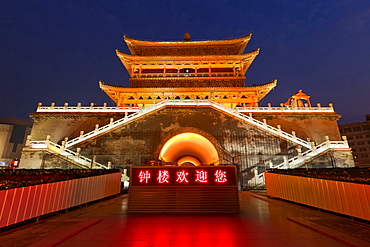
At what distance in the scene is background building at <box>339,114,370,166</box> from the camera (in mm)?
48969

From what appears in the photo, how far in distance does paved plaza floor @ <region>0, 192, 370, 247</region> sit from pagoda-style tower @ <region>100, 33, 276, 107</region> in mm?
18512

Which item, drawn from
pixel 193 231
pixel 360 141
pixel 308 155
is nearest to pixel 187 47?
pixel 308 155

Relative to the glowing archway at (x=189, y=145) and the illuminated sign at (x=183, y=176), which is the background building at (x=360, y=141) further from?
the illuminated sign at (x=183, y=176)

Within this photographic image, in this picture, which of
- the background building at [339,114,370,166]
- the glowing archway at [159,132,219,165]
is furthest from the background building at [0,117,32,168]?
the background building at [339,114,370,166]

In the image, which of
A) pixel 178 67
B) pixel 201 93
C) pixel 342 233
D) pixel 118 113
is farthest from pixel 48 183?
pixel 178 67

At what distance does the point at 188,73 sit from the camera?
25453 millimetres

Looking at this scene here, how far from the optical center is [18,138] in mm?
33906

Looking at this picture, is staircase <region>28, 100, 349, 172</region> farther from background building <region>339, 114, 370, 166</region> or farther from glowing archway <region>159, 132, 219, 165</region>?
background building <region>339, 114, 370, 166</region>

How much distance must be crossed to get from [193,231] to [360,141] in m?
66.3

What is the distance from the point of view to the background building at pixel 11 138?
31.5m

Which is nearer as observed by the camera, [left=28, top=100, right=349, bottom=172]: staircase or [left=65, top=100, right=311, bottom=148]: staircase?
[left=28, top=100, right=349, bottom=172]: staircase

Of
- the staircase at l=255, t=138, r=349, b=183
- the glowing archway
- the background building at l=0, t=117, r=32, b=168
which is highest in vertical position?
the background building at l=0, t=117, r=32, b=168

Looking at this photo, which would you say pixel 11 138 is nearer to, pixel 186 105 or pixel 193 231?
pixel 186 105

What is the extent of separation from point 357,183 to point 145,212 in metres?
6.68
